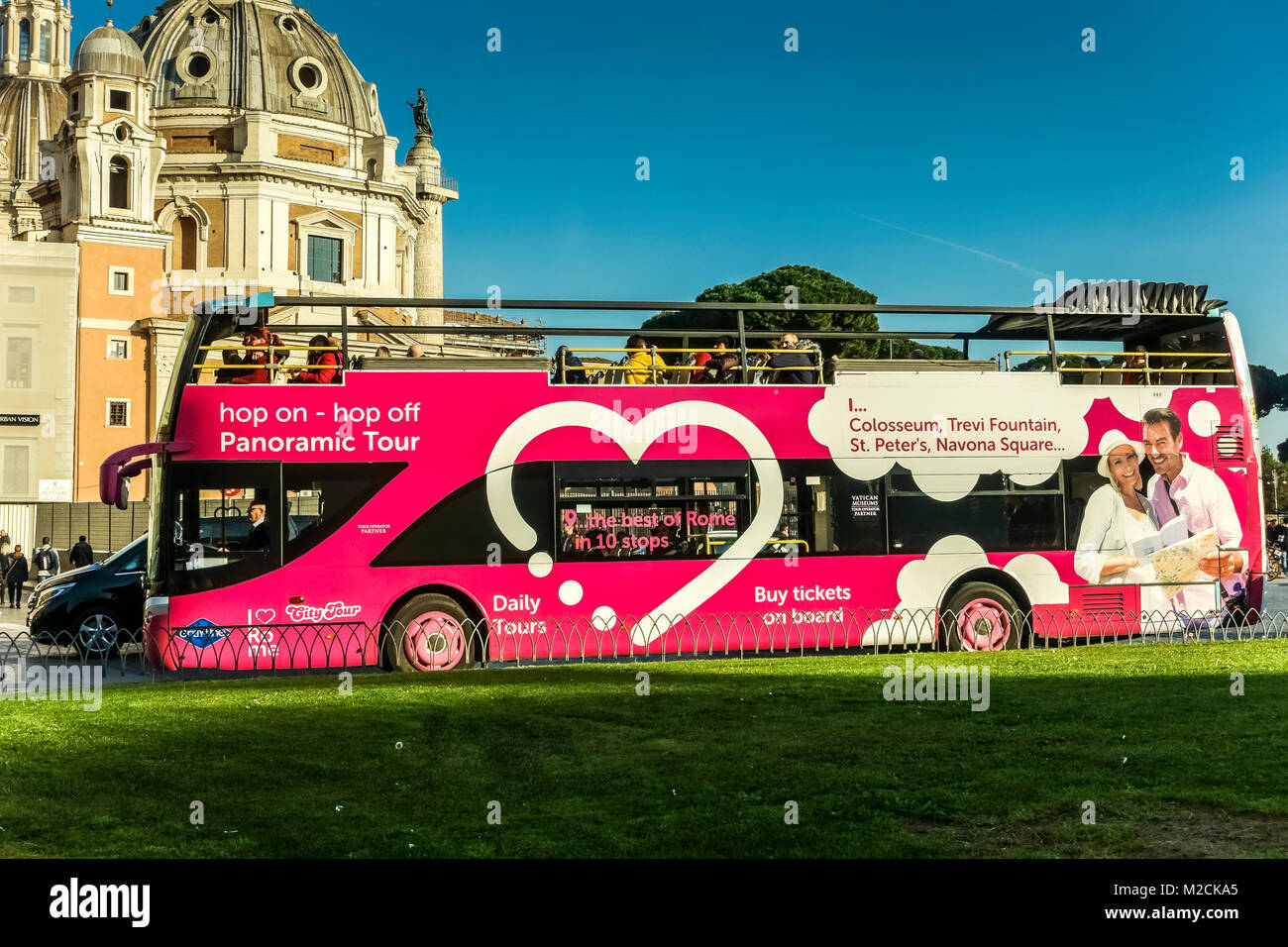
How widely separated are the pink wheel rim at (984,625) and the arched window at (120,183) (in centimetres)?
7122

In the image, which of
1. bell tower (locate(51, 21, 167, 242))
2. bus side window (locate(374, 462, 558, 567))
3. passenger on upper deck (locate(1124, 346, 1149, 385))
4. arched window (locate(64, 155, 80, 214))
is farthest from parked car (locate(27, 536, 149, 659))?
arched window (locate(64, 155, 80, 214))

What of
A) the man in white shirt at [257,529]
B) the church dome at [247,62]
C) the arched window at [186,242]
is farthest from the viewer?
the church dome at [247,62]

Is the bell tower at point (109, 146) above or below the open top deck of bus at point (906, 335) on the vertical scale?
above

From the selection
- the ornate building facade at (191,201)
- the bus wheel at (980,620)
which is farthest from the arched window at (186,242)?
the bus wheel at (980,620)

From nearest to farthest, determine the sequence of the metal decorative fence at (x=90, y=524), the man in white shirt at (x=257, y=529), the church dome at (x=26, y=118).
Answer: the man in white shirt at (x=257, y=529), the metal decorative fence at (x=90, y=524), the church dome at (x=26, y=118)

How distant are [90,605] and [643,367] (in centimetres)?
865

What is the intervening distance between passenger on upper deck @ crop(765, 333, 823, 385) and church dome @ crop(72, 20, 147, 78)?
72.2 m

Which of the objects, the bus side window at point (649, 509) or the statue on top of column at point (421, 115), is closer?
the bus side window at point (649, 509)

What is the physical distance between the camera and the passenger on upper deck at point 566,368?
52.4ft
